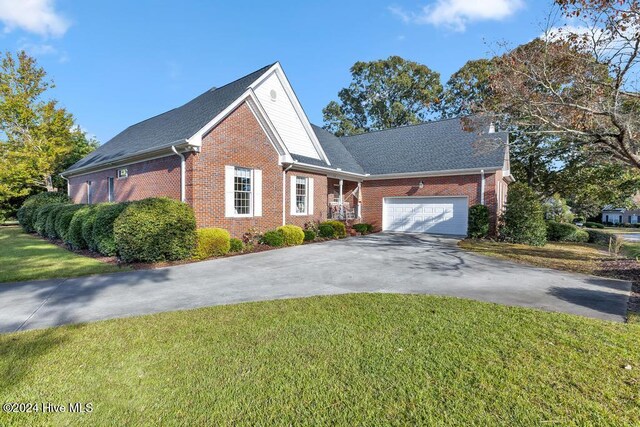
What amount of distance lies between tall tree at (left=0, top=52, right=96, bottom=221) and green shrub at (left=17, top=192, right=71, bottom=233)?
4385mm

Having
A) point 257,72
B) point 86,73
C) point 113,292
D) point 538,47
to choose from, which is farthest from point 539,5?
point 86,73

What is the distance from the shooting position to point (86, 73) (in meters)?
16.0

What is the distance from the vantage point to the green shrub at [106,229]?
31.8ft

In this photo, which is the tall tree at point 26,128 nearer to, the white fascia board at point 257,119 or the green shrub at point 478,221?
the white fascia board at point 257,119

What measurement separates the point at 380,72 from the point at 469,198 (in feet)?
89.1

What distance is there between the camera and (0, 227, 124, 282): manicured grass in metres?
7.36

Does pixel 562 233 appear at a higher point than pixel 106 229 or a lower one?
lower

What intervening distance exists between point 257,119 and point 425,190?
33.1 ft

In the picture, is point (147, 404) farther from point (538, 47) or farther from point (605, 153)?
point (605, 153)

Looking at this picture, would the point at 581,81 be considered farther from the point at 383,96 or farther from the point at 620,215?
the point at 620,215

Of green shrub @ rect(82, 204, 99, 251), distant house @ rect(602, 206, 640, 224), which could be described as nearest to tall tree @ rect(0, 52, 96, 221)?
green shrub @ rect(82, 204, 99, 251)

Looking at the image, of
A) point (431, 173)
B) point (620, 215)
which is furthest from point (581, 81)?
point (620, 215)

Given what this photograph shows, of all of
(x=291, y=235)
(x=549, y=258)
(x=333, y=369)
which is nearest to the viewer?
(x=333, y=369)

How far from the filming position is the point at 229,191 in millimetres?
11867
